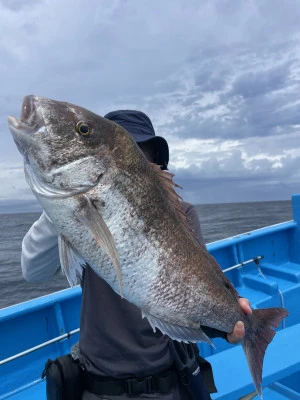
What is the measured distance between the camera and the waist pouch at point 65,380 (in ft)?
7.92

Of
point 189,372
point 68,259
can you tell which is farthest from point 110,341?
point 68,259

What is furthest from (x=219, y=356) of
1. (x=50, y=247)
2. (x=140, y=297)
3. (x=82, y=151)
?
(x=82, y=151)

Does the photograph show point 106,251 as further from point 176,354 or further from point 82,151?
point 176,354

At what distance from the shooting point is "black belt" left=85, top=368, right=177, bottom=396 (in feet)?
7.77

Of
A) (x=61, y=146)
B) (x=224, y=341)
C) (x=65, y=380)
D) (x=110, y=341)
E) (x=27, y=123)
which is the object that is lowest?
(x=224, y=341)

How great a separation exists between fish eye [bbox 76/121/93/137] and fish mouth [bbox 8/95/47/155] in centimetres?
19

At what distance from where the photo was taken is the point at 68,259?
2049mm

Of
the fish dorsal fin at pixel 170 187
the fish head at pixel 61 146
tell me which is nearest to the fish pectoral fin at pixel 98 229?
the fish head at pixel 61 146

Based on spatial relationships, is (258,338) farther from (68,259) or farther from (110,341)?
(68,259)

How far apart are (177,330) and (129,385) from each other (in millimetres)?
512

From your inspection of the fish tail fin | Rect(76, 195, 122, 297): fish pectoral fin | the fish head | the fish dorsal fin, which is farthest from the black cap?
the fish tail fin

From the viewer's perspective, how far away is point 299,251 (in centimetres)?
730

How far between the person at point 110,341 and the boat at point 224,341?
0.61 meters

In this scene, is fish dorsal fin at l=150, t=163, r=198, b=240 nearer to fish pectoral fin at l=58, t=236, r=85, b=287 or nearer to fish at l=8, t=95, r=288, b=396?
fish at l=8, t=95, r=288, b=396
